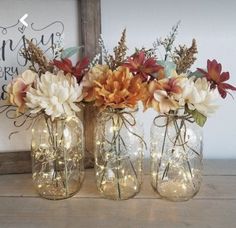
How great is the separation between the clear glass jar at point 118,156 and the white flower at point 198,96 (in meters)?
0.14

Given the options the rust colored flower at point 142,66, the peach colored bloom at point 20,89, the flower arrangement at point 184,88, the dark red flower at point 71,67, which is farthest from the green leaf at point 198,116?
the peach colored bloom at point 20,89

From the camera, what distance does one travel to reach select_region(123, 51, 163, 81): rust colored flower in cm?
69

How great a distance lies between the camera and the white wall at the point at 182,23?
95 centimetres

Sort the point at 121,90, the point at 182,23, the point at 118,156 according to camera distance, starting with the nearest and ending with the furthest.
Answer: the point at 121,90 < the point at 118,156 < the point at 182,23

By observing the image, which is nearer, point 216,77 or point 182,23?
point 216,77

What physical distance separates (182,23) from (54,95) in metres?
0.46

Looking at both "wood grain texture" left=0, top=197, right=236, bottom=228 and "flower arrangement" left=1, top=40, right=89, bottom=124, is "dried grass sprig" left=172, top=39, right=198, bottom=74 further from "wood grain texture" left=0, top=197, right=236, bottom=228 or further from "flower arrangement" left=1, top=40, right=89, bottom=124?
"wood grain texture" left=0, top=197, right=236, bottom=228

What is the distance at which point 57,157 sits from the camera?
83 centimetres

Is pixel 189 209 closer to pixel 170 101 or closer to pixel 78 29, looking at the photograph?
pixel 170 101

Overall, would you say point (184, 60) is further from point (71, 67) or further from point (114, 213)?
point (114, 213)

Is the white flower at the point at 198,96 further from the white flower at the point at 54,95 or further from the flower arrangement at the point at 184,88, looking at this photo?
the white flower at the point at 54,95

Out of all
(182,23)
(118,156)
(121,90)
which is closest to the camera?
(121,90)

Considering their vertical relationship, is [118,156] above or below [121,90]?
below

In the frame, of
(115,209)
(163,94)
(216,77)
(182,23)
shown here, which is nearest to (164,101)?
(163,94)
